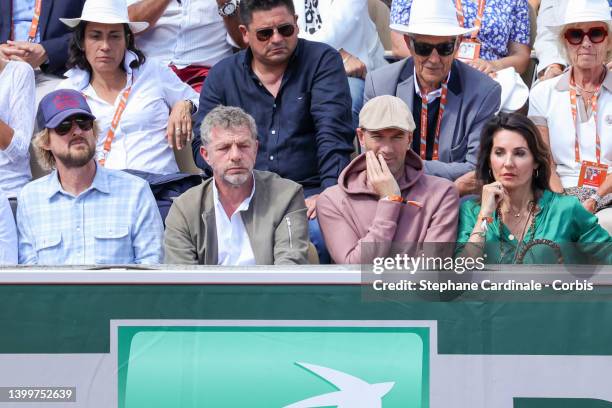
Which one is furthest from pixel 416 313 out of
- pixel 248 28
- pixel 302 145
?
pixel 248 28

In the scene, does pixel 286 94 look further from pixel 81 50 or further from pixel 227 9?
pixel 81 50

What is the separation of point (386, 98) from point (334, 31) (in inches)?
62.8

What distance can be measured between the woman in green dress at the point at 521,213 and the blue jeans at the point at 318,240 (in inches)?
27.9

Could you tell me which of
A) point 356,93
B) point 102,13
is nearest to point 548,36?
point 356,93

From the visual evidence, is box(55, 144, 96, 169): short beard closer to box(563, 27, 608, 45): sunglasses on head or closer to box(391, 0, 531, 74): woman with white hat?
box(391, 0, 531, 74): woman with white hat

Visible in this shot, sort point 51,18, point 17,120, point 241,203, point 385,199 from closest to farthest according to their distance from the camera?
point 385,199
point 241,203
point 17,120
point 51,18

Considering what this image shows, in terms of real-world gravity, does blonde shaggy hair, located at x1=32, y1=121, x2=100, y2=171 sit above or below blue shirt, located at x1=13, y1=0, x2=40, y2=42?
below

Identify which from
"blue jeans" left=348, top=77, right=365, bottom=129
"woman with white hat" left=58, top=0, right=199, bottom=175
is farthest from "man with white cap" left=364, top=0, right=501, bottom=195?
"woman with white hat" left=58, top=0, right=199, bottom=175

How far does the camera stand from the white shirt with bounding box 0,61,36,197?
632 centimetres

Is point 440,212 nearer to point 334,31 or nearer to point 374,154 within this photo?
point 374,154

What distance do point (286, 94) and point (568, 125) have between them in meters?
1.53

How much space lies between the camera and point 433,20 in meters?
6.29

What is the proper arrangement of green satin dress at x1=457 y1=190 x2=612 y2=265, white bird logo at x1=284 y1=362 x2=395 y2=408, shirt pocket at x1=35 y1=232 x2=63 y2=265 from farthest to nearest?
1. shirt pocket at x1=35 y1=232 x2=63 y2=265
2. green satin dress at x1=457 y1=190 x2=612 y2=265
3. white bird logo at x1=284 y1=362 x2=395 y2=408

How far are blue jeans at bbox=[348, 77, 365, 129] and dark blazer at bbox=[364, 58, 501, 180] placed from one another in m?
0.26
